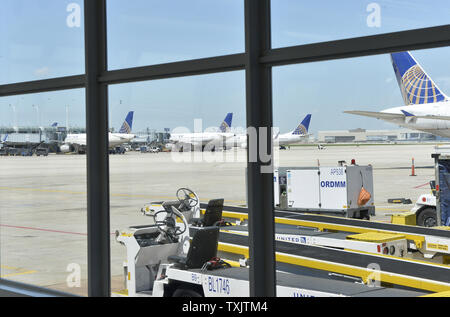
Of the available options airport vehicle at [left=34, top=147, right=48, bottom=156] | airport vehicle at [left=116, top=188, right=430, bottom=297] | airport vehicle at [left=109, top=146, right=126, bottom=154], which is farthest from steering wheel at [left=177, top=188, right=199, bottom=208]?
airport vehicle at [left=34, top=147, right=48, bottom=156]

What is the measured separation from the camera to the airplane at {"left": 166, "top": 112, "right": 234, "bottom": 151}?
12.1 ft

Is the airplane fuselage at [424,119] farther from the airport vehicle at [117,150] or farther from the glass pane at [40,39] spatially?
the glass pane at [40,39]

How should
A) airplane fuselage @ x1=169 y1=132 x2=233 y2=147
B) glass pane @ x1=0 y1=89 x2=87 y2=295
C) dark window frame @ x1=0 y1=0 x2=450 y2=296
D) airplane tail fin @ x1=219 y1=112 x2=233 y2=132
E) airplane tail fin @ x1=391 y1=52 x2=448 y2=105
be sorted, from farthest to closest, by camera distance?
glass pane @ x1=0 y1=89 x2=87 y2=295 → airplane fuselage @ x1=169 y1=132 x2=233 y2=147 → airplane tail fin @ x1=219 y1=112 x2=233 y2=132 → airplane tail fin @ x1=391 y1=52 x2=448 y2=105 → dark window frame @ x1=0 y1=0 x2=450 y2=296

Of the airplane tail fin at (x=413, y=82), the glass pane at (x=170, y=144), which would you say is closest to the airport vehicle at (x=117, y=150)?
the glass pane at (x=170, y=144)

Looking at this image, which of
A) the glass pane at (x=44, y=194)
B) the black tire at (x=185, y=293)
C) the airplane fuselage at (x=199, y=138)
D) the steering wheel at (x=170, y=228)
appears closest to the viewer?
the airplane fuselage at (x=199, y=138)

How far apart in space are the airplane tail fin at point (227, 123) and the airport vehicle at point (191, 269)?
913 millimetres

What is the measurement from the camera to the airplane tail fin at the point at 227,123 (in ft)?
A: 12.0

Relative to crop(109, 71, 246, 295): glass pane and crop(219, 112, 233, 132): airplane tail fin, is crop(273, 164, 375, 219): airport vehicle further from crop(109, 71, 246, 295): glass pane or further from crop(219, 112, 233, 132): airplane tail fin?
crop(219, 112, 233, 132): airplane tail fin

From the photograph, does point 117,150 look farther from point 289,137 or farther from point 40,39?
Answer: point 40,39

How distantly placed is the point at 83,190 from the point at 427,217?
4.90 meters

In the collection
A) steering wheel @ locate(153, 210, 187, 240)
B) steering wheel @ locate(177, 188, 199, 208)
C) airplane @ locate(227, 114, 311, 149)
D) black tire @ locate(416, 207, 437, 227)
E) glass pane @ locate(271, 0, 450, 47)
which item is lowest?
black tire @ locate(416, 207, 437, 227)

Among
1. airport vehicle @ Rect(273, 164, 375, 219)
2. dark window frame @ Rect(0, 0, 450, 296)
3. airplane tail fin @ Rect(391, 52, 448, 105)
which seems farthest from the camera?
airport vehicle @ Rect(273, 164, 375, 219)

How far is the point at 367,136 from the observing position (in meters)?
3.41

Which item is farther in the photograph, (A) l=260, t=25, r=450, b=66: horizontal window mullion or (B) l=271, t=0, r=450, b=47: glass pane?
(B) l=271, t=0, r=450, b=47: glass pane
